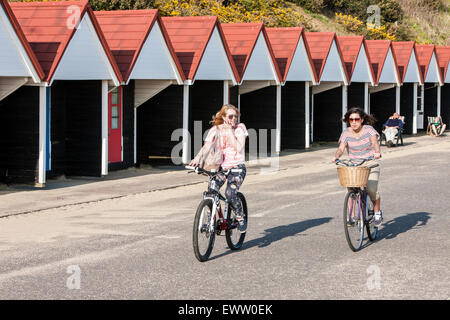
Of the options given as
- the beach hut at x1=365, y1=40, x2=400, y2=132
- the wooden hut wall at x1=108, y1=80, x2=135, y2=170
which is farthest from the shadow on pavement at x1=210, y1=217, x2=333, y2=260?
the beach hut at x1=365, y1=40, x2=400, y2=132

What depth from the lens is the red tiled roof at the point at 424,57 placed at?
4659 cm

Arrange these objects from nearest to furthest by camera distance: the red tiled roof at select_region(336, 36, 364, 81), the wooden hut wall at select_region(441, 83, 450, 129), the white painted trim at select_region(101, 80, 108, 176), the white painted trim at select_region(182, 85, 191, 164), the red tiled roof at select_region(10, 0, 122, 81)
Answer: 1. the red tiled roof at select_region(10, 0, 122, 81)
2. the white painted trim at select_region(101, 80, 108, 176)
3. the white painted trim at select_region(182, 85, 191, 164)
4. the red tiled roof at select_region(336, 36, 364, 81)
5. the wooden hut wall at select_region(441, 83, 450, 129)

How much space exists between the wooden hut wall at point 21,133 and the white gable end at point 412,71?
93.9ft

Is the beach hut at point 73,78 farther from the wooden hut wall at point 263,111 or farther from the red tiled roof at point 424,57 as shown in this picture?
the red tiled roof at point 424,57

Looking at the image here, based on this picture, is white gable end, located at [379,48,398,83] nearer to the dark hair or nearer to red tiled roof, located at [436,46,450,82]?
red tiled roof, located at [436,46,450,82]

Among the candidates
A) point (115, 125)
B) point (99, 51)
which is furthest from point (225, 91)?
point (99, 51)

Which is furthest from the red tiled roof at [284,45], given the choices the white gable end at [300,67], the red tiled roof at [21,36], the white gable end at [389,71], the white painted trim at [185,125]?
the red tiled roof at [21,36]

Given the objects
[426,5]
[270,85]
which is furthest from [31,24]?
[426,5]

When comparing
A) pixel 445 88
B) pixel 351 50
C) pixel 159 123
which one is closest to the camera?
pixel 159 123

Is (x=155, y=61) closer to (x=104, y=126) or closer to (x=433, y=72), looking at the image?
(x=104, y=126)

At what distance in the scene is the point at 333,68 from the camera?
34812 mm

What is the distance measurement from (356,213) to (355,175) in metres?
0.60

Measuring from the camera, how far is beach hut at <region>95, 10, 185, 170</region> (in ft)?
73.0

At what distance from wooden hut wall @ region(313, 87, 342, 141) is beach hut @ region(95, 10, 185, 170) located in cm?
1350
